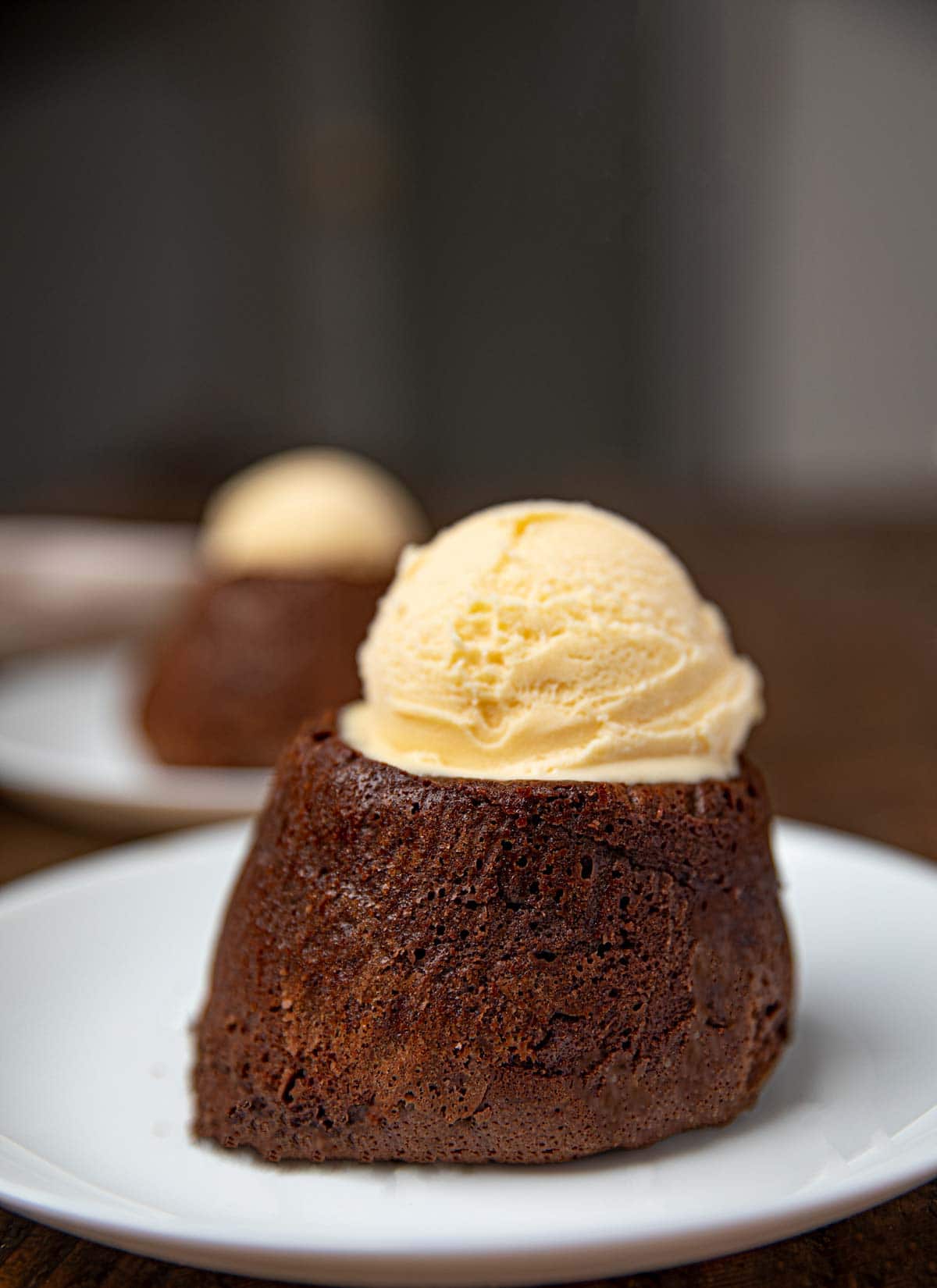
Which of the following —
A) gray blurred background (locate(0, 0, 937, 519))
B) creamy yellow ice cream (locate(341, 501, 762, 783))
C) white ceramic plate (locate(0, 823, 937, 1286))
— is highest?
creamy yellow ice cream (locate(341, 501, 762, 783))

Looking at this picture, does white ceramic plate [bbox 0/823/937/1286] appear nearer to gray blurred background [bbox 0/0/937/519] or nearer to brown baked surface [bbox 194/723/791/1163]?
brown baked surface [bbox 194/723/791/1163]

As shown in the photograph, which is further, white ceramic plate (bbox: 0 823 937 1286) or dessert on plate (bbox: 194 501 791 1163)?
dessert on plate (bbox: 194 501 791 1163)

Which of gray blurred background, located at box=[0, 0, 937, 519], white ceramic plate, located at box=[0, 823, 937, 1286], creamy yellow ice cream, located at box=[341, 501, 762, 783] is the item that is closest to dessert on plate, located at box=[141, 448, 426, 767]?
white ceramic plate, located at box=[0, 823, 937, 1286]

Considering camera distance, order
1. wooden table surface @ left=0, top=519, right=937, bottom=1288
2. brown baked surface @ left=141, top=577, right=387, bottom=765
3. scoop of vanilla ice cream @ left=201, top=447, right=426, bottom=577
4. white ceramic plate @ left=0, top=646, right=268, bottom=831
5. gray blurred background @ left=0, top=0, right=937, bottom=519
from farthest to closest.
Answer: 1. gray blurred background @ left=0, top=0, right=937, bottom=519
2. scoop of vanilla ice cream @ left=201, top=447, right=426, bottom=577
3. brown baked surface @ left=141, top=577, right=387, bottom=765
4. white ceramic plate @ left=0, top=646, right=268, bottom=831
5. wooden table surface @ left=0, top=519, right=937, bottom=1288

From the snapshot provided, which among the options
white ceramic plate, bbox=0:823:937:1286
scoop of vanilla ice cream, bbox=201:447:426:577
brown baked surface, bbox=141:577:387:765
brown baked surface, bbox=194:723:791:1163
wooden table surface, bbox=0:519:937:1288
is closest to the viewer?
white ceramic plate, bbox=0:823:937:1286

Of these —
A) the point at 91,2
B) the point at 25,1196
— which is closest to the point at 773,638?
the point at 25,1196

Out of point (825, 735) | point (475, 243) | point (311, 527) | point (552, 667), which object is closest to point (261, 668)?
point (311, 527)
